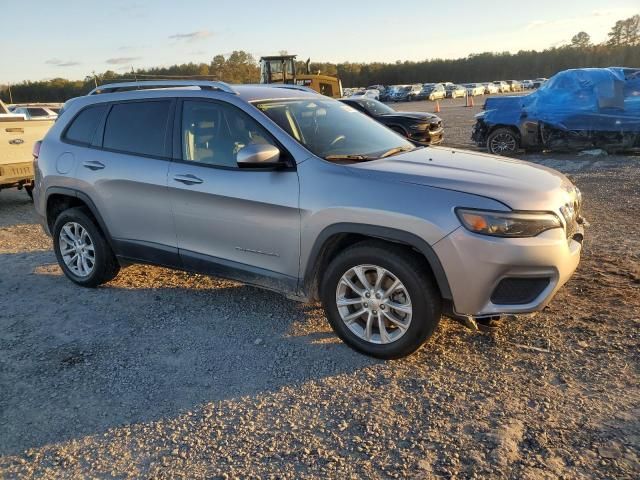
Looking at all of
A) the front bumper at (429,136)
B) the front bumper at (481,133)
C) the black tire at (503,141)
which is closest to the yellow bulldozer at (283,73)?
the front bumper at (429,136)

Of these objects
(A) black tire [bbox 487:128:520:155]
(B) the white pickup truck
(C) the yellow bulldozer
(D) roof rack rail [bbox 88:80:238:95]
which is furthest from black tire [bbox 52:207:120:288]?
(C) the yellow bulldozer

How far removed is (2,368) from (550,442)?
3528mm

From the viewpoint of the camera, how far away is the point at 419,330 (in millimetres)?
3500

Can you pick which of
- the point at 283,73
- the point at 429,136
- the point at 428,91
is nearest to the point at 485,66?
the point at 428,91

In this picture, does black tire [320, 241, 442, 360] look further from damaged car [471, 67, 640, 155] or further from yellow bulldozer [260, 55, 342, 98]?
yellow bulldozer [260, 55, 342, 98]

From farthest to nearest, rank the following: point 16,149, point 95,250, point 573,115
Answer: point 573,115, point 16,149, point 95,250

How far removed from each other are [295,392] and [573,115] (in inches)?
443

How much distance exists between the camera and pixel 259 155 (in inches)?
147

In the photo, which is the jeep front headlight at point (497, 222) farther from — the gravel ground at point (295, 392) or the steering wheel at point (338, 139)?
the steering wheel at point (338, 139)

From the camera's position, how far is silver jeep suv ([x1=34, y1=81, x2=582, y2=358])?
3.33m

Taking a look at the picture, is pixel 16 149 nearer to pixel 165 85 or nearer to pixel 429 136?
A: pixel 165 85

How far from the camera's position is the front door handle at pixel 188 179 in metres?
4.24

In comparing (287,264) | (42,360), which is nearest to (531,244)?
(287,264)

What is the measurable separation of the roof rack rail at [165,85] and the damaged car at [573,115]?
32.5 feet
